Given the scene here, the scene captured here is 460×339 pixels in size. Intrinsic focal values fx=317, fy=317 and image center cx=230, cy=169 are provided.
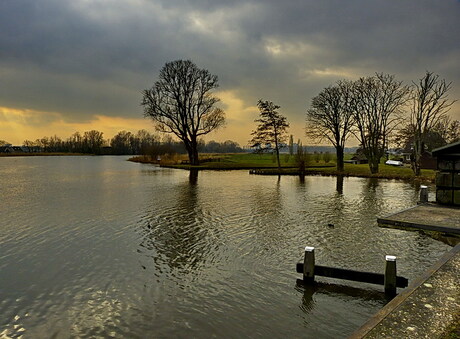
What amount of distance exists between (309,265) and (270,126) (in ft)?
146

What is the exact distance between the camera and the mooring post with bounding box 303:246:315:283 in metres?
8.60

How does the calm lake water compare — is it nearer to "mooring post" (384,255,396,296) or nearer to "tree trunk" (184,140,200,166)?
"mooring post" (384,255,396,296)

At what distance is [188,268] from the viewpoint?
9.96 metres

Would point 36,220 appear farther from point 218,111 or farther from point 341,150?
point 218,111

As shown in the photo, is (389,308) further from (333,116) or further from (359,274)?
(333,116)

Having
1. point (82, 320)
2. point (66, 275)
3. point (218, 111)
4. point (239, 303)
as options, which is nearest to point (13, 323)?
point (82, 320)

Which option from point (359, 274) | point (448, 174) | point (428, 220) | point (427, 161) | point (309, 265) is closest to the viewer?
point (359, 274)

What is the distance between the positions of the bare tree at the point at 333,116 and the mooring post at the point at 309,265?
3960cm

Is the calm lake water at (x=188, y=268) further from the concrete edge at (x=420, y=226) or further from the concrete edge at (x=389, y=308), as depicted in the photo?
the concrete edge at (x=389, y=308)

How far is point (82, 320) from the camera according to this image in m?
7.02

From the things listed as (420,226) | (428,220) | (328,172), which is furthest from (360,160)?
(420,226)

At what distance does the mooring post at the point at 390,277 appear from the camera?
7.80 meters

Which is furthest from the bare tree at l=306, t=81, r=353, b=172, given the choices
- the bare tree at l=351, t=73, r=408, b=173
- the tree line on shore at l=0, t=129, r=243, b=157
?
the tree line on shore at l=0, t=129, r=243, b=157

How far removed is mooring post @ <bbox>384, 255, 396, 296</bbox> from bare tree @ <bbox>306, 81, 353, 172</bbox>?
39.7 meters
